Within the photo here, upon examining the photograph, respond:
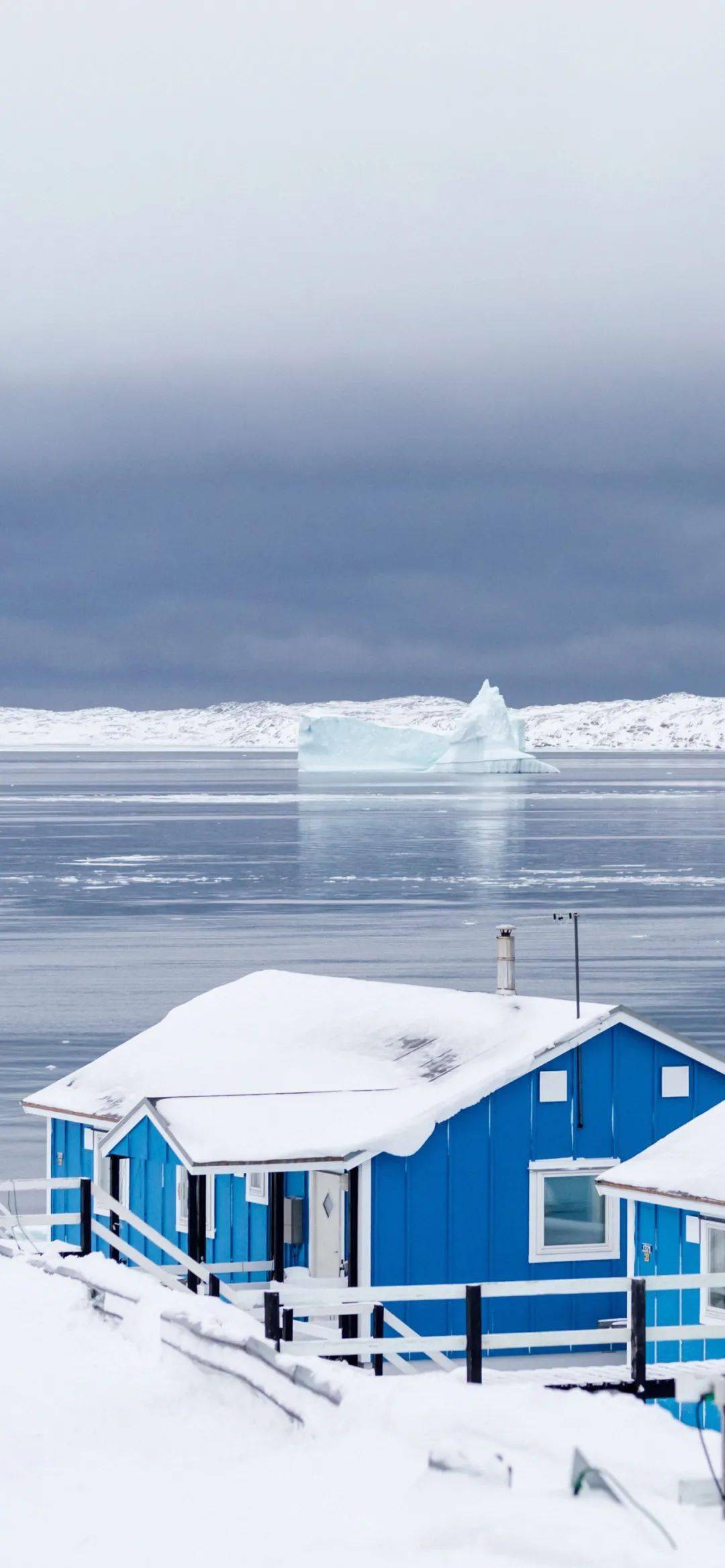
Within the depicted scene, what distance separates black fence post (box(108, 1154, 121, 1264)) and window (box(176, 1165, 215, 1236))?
721mm

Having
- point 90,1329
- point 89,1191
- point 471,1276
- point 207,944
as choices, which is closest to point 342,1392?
point 90,1329

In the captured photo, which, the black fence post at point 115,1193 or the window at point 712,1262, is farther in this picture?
the black fence post at point 115,1193

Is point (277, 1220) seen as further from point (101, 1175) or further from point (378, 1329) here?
point (101, 1175)

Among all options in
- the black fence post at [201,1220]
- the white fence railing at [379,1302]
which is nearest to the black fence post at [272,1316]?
the white fence railing at [379,1302]

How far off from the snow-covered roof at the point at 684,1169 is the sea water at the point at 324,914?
45.9 feet

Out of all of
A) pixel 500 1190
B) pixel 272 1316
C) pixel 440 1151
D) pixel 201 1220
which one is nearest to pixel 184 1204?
pixel 201 1220

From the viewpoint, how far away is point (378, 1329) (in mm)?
15273

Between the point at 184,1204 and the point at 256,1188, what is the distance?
2.43 ft

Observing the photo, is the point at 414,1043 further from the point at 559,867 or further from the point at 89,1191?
the point at 559,867

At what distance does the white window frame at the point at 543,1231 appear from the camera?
17.5 m

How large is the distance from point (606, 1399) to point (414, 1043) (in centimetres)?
743

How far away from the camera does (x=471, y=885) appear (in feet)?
287

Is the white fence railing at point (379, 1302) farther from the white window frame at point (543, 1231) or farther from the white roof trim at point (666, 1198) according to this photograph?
the white roof trim at point (666, 1198)

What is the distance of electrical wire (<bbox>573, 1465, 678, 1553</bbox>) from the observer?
934 cm
